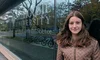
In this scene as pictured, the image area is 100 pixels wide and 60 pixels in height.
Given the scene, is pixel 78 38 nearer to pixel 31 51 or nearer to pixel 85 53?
pixel 85 53

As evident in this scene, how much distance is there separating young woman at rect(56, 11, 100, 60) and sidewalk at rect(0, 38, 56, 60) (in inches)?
129

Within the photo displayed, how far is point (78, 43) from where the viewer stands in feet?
7.03

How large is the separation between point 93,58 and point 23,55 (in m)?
6.03

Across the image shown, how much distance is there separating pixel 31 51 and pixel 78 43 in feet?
17.3

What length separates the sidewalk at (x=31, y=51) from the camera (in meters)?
5.92

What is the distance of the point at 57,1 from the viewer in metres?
5.66

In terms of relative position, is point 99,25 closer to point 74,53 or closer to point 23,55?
point 74,53

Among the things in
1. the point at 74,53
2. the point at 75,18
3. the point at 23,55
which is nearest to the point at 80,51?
the point at 74,53

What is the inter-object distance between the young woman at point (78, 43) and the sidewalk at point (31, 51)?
328cm

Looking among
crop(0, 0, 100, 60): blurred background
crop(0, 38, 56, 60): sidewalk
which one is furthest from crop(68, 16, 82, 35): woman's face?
crop(0, 38, 56, 60): sidewalk

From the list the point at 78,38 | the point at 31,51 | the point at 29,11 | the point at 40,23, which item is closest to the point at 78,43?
the point at 78,38

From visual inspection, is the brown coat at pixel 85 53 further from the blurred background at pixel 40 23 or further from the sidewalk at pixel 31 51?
the sidewalk at pixel 31 51

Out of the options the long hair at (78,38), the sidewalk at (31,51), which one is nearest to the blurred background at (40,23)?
the sidewalk at (31,51)

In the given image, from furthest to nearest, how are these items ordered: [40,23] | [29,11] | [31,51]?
[31,51] < [29,11] < [40,23]
